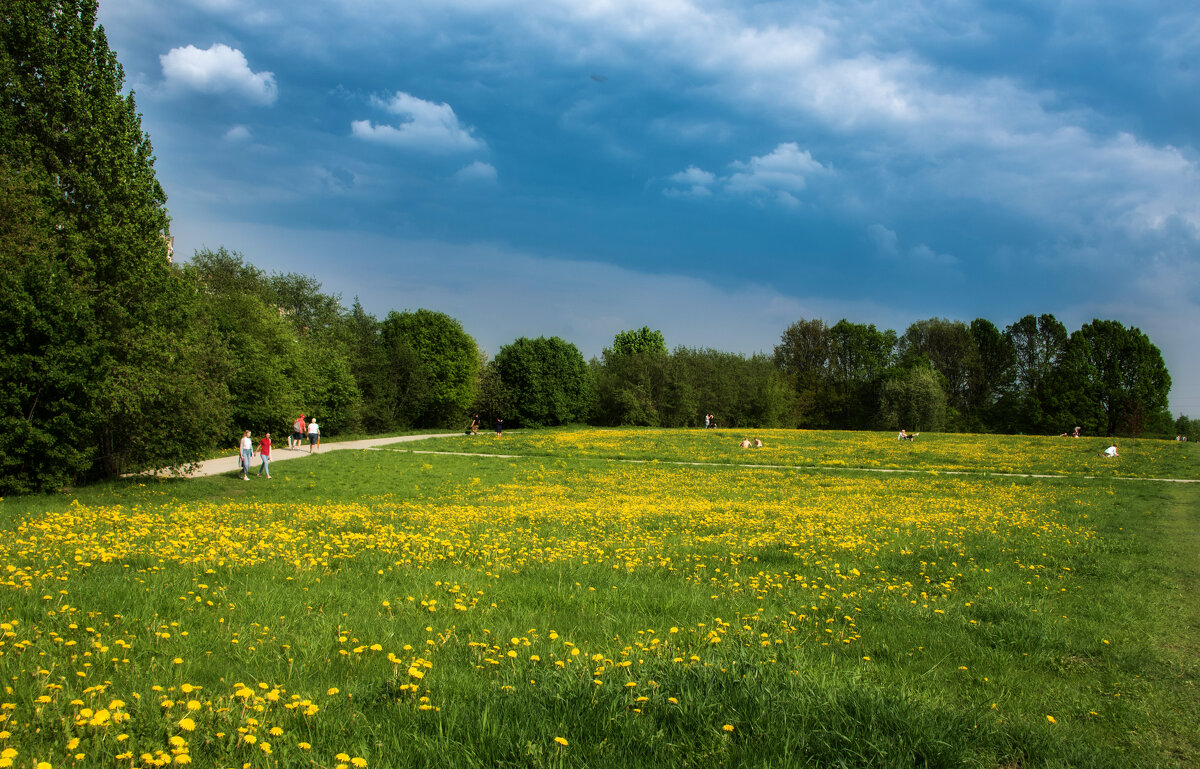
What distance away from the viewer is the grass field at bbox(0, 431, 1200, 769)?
389cm

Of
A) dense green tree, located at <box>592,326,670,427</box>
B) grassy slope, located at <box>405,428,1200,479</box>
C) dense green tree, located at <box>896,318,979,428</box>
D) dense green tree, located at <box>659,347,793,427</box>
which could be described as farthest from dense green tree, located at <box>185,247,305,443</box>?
dense green tree, located at <box>896,318,979,428</box>

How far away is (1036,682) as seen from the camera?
19.3ft

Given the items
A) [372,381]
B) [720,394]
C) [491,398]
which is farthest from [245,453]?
[720,394]

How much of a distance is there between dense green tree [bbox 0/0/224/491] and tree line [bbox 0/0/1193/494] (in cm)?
6

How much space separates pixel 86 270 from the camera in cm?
2114

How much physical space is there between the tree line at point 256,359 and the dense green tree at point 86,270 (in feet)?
0.20

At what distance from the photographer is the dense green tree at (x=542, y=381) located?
8031 centimetres

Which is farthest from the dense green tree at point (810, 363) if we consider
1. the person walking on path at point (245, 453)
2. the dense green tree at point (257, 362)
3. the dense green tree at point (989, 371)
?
the person walking on path at point (245, 453)

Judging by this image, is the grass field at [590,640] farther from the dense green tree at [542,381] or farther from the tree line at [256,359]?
the dense green tree at [542,381]

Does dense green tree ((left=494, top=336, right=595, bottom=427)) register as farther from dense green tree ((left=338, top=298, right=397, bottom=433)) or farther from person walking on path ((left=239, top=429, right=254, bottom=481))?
person walking on path ((left=239, top=429, right=254, bottom=481))

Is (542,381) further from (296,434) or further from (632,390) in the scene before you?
(296,434)

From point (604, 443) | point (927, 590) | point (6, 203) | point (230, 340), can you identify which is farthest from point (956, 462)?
point (230, 340)

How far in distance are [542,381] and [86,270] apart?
2378 inches

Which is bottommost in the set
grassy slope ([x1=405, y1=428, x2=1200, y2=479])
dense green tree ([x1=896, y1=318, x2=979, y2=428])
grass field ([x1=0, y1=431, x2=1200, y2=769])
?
grassy slope ([x1=405, y1=428, x2=1200, y2=479])
